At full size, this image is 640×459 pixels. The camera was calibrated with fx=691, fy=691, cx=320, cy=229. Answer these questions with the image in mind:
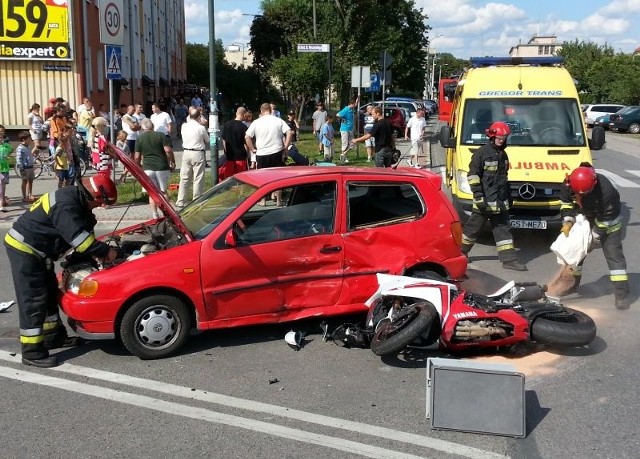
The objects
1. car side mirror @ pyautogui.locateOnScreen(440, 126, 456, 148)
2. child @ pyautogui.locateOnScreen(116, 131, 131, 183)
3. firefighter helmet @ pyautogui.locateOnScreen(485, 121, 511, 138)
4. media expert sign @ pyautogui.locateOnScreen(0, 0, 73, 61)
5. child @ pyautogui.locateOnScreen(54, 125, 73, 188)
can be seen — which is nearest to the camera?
firefighter helmet @ pyautogui.locateOnScreen(485, 121, 511, 138)

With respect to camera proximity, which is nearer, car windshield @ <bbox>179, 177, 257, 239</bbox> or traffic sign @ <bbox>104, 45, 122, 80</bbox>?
car windshield @ <bbox>179, 177, 257, 239</bbox>

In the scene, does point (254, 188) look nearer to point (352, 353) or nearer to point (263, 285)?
point (263, 285)

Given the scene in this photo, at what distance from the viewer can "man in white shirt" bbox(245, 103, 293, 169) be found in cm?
1185

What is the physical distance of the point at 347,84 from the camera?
33375mm

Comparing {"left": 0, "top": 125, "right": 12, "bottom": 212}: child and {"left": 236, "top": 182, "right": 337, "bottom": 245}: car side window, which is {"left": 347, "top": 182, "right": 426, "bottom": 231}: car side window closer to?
{"left": 236, "top": 182, "right": 337, "bottom": 245}: car side window

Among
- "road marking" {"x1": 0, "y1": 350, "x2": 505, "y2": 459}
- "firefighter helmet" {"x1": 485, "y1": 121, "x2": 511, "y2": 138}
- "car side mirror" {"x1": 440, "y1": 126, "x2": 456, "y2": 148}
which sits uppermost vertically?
"firefighter helmet" {"x1": 485, "y1": 121, "x2": 511, "y2": 138}

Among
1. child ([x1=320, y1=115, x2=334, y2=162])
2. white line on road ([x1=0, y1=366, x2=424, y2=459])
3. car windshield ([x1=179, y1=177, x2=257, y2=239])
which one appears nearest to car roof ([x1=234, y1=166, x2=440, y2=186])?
car windshield ([x1=179, y1=177, x2=257, y2=239])

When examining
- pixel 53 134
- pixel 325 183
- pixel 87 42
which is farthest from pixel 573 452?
pixel 87 42

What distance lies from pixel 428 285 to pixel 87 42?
1847 cm

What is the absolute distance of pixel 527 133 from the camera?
395 inches

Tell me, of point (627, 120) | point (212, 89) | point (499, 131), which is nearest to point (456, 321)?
point (499, 131)

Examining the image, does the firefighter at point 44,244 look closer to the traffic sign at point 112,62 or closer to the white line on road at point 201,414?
the white line on road at point 201,414

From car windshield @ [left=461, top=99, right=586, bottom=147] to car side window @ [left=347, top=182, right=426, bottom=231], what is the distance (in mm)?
4069

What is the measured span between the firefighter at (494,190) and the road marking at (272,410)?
14.8ft
